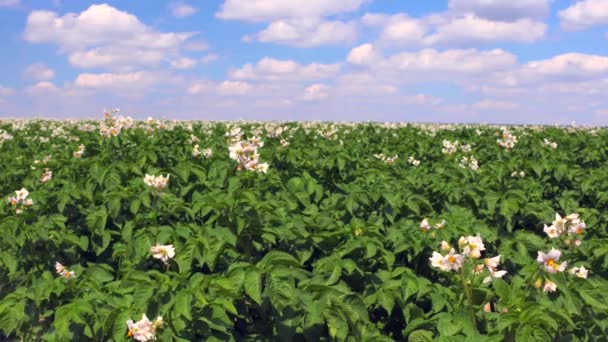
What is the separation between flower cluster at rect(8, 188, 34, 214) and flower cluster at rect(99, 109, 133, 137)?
240 centimetres

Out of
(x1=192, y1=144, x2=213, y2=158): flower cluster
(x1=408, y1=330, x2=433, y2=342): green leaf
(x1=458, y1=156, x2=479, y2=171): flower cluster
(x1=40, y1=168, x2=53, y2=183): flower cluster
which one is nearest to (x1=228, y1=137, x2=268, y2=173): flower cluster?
(x1=192, y1=144, x2=213, y2=158): flower cluster

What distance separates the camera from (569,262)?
4.78 meters

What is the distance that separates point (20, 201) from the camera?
5.52m

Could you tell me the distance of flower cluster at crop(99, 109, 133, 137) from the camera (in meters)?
7.86

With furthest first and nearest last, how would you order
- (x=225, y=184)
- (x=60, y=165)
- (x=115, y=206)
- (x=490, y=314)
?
(x=60, y=165) < (x=225, y=184) < (x=115, y=206) < (x=490, y=314)

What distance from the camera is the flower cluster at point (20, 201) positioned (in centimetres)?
541

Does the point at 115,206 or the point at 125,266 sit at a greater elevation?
the point at 115,206

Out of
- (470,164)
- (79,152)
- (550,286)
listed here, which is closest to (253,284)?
(550,286)

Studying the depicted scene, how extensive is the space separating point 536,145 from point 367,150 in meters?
3.50

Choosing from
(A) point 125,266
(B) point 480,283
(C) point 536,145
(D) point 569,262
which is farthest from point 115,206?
(C) point 536,145

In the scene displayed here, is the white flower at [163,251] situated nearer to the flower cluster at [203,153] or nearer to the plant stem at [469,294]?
the plant stem at [469,294]

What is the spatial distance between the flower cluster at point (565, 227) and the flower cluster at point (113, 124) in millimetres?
5691

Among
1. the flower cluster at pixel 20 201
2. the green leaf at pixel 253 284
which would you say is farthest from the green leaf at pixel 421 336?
the flower cluster at pixel 20 201

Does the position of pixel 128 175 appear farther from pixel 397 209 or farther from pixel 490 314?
pixel 490 314
